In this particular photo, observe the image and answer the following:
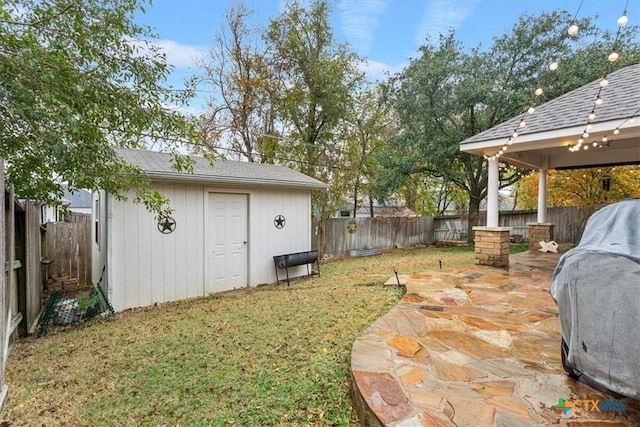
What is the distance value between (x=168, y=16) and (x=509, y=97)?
30.3 feet

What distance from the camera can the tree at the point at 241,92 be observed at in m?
11.9

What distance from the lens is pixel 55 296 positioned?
16.8 ft

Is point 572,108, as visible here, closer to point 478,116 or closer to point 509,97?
point 509,97

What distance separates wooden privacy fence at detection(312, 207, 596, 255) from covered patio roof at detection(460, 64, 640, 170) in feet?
16.1

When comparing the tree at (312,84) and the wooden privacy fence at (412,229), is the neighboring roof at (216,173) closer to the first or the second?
the tree at (312,84)

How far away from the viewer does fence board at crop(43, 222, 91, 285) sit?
293 inches

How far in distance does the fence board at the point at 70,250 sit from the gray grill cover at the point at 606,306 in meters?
9.40

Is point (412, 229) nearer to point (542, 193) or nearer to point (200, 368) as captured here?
point (542, 193)

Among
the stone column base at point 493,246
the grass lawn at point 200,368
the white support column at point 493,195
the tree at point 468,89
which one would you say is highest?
the tree at point 468,89

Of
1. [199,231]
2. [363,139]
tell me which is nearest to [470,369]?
[199,231]

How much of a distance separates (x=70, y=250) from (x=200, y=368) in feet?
22.8

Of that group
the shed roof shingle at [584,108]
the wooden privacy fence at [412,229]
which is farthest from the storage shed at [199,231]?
the shed roof shingle at [584,108]

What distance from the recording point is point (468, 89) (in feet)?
31.6

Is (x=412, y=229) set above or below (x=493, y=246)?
below
